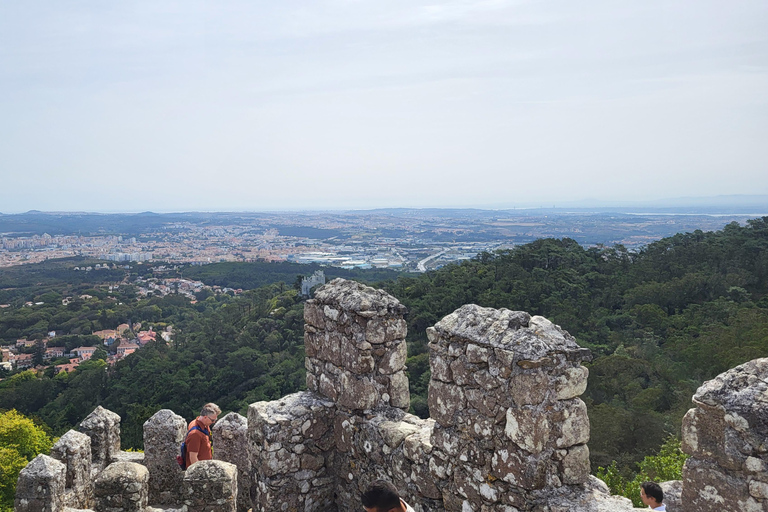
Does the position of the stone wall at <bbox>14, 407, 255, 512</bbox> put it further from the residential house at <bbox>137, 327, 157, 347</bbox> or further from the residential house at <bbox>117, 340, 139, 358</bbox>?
the residential house at <bbox>137, 327, 157, 347</bbox>

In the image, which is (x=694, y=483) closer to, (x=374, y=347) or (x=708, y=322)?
(x=374, y=347)

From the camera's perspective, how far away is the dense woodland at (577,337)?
53.9ft

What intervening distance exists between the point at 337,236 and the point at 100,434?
116m

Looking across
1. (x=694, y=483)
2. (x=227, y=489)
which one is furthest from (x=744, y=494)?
(x=227, y=489)

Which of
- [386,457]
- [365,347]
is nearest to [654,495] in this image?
[386,457]

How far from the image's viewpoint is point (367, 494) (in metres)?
2.67

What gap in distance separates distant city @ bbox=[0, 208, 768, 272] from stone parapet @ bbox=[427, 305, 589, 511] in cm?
3530

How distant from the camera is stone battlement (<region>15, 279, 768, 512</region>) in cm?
243

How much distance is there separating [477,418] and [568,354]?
28.2 inches

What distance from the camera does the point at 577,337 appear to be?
69.8 feet

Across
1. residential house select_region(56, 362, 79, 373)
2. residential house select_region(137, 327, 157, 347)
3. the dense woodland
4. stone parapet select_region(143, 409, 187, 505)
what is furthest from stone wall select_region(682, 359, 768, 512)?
residential house select_region(137, 327, 157, 347)

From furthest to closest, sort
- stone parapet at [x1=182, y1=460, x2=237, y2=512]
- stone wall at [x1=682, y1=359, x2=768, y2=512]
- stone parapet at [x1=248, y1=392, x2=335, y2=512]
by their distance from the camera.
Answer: stone parapet at [x1=248, y1=392, x2=335, y2=512] < stone parapet at [x1=182, y1=460, x2=237, y2=512] < stone wall at [x1=682, y1=359, x2=768, y2=512]

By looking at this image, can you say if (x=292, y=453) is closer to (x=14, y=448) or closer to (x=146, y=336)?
(x=14, y=448)

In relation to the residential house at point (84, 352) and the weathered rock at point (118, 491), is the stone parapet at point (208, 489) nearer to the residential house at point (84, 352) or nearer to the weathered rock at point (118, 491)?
the weathered rock at point (118, 491)
